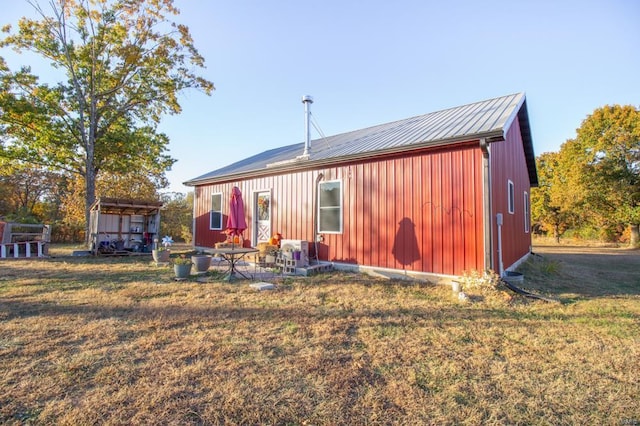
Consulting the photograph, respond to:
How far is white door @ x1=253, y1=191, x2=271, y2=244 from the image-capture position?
9.75m

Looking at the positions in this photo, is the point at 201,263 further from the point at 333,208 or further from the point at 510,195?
the point at 510,195

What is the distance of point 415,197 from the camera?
6711mm

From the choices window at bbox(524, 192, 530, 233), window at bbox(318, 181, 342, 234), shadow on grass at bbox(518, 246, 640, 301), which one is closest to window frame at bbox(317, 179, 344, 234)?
window at bbox(318, 181, 342, 234)

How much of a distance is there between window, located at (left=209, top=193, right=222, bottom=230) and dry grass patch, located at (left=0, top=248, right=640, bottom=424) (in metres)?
5.99

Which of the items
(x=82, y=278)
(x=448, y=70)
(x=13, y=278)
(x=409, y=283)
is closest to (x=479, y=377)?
(x=409, y=283)

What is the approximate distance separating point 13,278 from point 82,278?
138cm

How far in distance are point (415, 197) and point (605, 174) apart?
61.1 ft

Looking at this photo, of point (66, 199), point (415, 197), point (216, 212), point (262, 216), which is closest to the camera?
point (415, 197)

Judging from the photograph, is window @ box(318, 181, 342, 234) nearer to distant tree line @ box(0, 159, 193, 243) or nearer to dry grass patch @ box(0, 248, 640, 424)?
dry grass patch @ box(0, 248, 640, 424)

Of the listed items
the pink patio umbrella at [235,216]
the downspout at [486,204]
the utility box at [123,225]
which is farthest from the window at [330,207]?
the utility box at [123,225]

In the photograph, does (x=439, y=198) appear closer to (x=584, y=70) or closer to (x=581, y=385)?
(x=581, y=385)

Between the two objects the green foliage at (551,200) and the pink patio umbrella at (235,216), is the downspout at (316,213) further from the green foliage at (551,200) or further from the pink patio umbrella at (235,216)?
the green foliage at (551,200)

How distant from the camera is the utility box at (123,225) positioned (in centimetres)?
1095

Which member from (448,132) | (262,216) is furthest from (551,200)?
(262,216)
